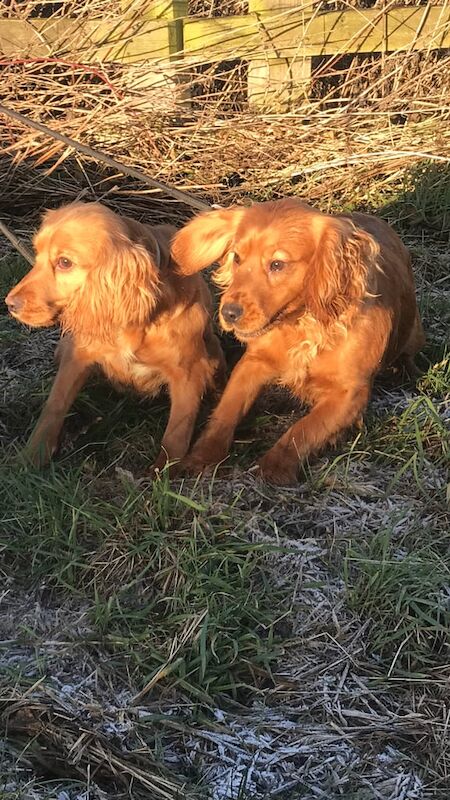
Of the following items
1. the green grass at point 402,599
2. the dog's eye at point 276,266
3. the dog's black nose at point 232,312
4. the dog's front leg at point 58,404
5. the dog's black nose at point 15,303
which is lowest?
the green grass at point 402,599

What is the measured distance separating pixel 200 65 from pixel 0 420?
282cm

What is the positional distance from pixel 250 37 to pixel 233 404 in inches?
119

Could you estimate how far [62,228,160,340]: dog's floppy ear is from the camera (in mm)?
2476

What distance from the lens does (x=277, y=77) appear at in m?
5.01

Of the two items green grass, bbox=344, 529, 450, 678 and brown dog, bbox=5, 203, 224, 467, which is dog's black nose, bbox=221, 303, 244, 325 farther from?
green grass, bbox=344, 529, 450, 678

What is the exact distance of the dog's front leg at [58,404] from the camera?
105 inches

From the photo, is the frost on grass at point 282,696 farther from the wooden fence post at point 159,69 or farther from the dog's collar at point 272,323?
the wooden fence post at point 159,69

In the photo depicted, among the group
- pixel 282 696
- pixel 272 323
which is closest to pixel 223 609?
pixel 282 696

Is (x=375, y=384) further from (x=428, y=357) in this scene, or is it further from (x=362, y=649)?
(x=362, y=649)

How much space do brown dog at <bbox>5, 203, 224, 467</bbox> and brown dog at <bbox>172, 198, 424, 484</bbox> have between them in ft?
0.35

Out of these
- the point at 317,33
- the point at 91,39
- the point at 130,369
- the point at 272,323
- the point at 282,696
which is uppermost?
the point at 91,39

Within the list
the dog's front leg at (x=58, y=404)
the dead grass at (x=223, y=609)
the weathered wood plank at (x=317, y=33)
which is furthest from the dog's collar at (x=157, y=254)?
the weathered wood plank at (x=317, y=33)

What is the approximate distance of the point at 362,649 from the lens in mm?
1998

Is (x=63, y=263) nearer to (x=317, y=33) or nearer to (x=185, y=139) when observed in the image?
(x=185, y=139)
